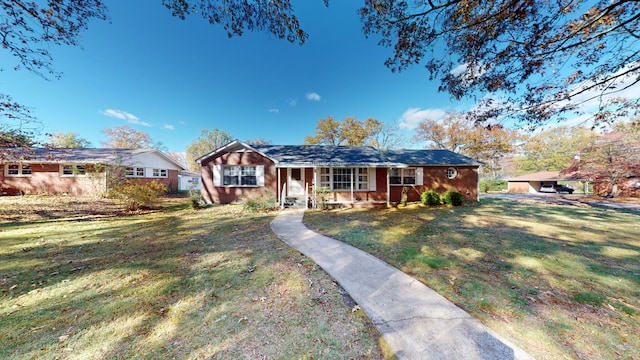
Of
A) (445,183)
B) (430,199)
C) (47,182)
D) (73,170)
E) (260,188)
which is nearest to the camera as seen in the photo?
(430,199)

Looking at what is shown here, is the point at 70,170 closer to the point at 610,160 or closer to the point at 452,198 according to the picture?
the point at 452,198

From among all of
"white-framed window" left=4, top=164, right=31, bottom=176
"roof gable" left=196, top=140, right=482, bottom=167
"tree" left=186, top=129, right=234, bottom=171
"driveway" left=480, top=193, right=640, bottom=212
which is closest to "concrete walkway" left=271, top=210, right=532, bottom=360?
"roof gable" left=196, top=140, right=482, bottom=167

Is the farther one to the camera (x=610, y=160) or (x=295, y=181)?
(x=610, y=160)

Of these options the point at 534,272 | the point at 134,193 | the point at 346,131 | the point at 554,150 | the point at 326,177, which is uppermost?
the point at 346,131

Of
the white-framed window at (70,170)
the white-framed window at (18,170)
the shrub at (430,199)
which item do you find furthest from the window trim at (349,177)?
the white-framed window at (18,170)

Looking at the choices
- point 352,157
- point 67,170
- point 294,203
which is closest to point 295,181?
point 294,203

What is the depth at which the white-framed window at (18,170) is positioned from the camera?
53.3 ft

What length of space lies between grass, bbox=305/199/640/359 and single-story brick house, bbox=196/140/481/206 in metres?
5.32

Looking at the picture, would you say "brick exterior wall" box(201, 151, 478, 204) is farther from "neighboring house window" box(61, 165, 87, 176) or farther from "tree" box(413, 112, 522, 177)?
"tree" box(413, 112, 522, 177)

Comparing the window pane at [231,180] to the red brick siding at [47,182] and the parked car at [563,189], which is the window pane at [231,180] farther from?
the parked car at [563,189]

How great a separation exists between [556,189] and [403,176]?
1089 inches

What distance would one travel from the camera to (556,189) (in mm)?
27641

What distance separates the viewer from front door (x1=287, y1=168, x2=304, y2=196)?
46.0 feet

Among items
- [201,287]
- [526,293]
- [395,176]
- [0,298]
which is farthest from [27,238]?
[395,176]
